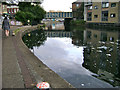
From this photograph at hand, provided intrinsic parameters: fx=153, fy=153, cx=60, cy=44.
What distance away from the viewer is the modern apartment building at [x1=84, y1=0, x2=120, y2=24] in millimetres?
40722

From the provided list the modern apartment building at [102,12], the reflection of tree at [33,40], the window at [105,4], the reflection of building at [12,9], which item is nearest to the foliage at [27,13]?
the modern apartment building at [102,12]

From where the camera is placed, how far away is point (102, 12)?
4600 cm

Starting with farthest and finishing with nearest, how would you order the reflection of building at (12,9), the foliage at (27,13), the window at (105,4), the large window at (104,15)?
the reflection of building at (12,9), the large window at (104,15), the window at (105,4), the foliage at (27,13)

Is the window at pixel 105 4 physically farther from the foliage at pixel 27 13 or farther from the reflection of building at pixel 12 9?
the reflection of building at pixel 12 9

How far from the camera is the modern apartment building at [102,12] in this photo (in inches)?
1603

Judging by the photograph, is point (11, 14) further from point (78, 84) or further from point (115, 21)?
point (78, 84)

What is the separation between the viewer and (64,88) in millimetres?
3871

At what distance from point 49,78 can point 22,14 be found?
38.0m

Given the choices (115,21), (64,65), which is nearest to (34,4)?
(115,21)

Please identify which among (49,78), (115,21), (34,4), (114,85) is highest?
(34,4)

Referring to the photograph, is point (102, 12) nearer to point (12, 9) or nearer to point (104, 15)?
point (104, 15)

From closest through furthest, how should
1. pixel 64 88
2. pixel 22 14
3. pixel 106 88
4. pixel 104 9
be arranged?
1. pixel 64 88
2. pixel 106 88
3. pixel 22 14
4. pixel 104 9

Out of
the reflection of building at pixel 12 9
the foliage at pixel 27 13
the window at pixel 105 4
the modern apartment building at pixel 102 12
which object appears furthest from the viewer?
the reflection of building at pixel 12 9

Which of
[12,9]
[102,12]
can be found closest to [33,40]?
[102,12]
